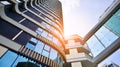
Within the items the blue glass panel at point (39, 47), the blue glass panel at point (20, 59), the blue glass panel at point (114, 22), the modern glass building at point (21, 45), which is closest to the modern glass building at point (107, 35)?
the blue glass panel at point (114, 22)

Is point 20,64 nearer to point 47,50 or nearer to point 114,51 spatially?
point 47,50

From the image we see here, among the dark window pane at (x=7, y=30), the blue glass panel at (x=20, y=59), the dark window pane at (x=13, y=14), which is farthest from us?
the dark window pane at (x=13, y=14)

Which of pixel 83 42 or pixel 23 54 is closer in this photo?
pixel 23 54

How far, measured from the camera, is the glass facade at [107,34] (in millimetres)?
16166

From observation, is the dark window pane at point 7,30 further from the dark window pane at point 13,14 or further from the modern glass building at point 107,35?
the modern glass building at point 107,35

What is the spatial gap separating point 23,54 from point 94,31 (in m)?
11.1

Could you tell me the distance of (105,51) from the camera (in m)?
16.1

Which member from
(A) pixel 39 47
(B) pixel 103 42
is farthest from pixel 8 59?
(B) pixel 103 42

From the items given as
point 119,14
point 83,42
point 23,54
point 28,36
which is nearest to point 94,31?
point 83,42

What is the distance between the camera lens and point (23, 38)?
12539 millimetres

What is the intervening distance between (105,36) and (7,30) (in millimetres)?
11222

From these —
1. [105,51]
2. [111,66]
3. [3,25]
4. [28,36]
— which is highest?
[3,25]

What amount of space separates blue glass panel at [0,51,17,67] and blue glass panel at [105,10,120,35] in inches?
453

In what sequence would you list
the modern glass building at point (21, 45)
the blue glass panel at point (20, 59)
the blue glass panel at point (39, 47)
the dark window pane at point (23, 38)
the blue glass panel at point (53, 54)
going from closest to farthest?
the blue glass panel at point (20, 59) < the modern glass building at point (21, 45) < the dark window pane at point (23, 38) < the blue glass panel at point (39, 47) < the blue glass panel at point (53, 54)
